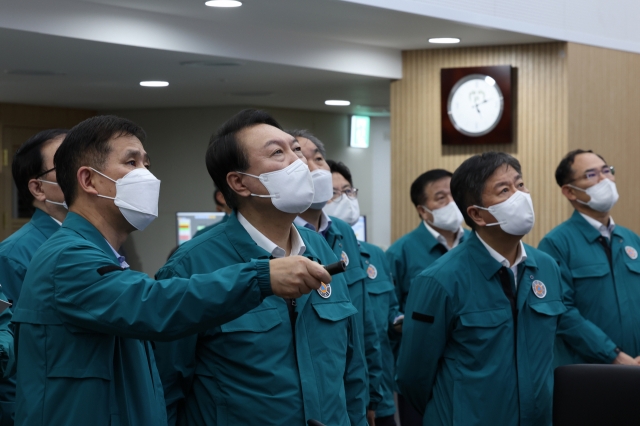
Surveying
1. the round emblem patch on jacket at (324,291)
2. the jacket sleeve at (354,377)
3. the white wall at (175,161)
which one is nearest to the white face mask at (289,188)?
the round emblem patch on jacket at (324,291)

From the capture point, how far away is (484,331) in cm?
286

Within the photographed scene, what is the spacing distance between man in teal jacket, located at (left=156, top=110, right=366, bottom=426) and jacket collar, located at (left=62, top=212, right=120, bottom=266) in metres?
0.23

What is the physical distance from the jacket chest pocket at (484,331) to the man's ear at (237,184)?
3.03 feet

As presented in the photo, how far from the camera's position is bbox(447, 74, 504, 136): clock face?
6570mm

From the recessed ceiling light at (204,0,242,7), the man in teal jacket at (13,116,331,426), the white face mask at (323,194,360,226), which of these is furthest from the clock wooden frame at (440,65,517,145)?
the man in teal jacket at (13,116,331,426)

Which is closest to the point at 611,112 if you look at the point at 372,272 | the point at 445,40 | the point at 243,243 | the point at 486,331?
the point at 445,40

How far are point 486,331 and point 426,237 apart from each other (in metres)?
1.93

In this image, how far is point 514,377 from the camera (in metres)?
2.86

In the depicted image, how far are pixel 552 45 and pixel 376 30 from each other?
1369 mm

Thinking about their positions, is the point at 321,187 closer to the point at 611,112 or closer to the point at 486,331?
the point at 486,331

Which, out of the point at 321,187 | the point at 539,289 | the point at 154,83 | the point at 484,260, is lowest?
the point at 539,289

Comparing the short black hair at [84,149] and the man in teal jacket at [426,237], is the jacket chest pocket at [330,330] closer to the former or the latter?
the short black hair at [84,149]

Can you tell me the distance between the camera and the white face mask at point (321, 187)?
3.49m

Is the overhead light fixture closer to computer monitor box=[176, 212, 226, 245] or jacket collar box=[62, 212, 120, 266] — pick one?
computer monitor box=[176, 212, 226, 245]
